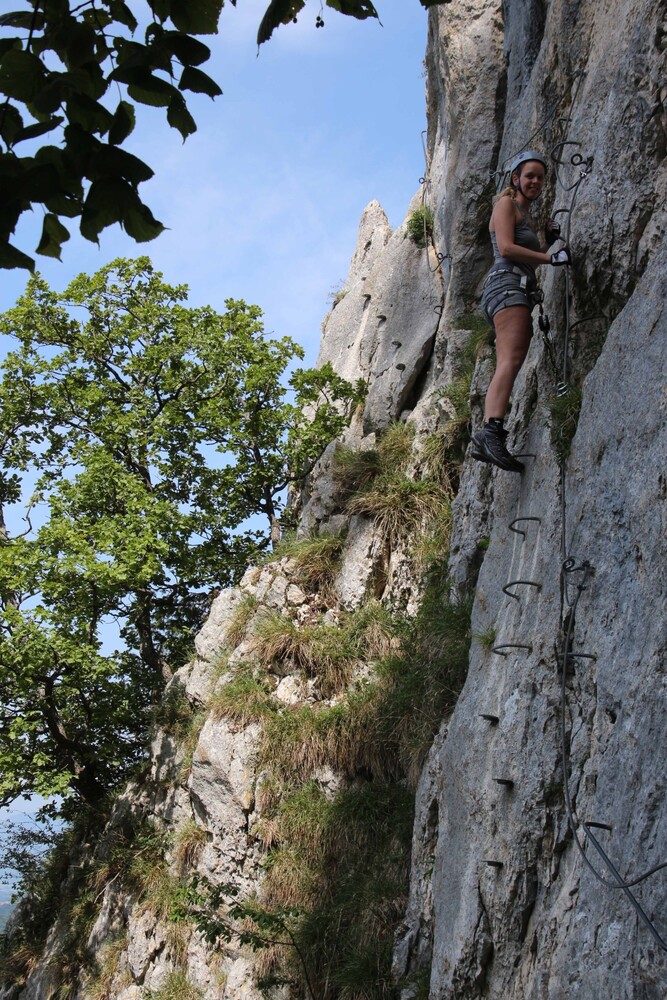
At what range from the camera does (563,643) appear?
5293 millimetres

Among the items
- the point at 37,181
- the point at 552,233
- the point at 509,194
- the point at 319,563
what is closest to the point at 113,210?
the point at 37,181

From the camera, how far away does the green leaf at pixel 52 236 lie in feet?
11.5

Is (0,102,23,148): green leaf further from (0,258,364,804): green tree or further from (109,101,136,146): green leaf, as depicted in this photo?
(0,258,364,804): green tree

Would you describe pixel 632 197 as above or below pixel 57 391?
below

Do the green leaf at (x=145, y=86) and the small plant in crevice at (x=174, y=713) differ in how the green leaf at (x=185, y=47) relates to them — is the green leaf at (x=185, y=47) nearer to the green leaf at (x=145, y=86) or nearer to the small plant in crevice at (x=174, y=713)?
the green leaf at (x=145, y=86)

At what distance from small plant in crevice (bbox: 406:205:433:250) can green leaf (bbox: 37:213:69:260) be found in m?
11.1

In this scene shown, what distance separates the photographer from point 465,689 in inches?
271

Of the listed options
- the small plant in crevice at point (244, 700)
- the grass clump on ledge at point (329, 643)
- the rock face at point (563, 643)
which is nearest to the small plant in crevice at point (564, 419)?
the rock face at point (563, 643)

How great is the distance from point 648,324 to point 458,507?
376 centimetres

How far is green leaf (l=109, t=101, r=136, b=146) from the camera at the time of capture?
11.2 feet

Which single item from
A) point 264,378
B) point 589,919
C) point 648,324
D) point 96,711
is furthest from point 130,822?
point 648,324

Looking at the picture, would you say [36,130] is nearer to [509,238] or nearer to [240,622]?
[509,238]

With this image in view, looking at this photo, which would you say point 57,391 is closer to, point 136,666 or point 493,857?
point 136,666

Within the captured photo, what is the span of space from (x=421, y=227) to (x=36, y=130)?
38.6 feet
